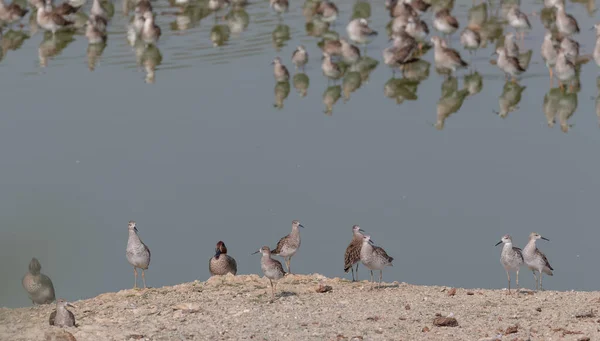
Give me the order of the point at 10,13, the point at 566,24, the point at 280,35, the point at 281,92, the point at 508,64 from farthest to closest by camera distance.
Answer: the point at 10,13
the point at 280,35
the point at 566,24
the point at 508,64
the point at 281,92

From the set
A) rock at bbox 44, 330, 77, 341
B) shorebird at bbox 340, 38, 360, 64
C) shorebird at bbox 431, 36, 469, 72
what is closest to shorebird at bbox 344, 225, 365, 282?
rock at bbox 44, 330, 77, 341

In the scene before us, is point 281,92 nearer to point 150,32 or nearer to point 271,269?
point 150,32

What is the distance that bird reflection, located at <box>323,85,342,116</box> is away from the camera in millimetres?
20188

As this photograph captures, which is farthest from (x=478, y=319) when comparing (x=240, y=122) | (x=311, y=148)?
(x=240, y=122)

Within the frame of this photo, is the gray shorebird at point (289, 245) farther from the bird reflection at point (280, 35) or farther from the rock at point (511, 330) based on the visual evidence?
the bird reflection at point (280, 35)

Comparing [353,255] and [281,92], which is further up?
[281,92]

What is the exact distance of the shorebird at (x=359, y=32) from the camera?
24.6m

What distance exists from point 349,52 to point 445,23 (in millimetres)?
2626

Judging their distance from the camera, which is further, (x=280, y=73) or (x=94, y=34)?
(x=94, y=34)

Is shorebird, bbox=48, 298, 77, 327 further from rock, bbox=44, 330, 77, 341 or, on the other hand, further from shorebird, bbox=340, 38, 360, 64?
shorebird, bbox=340, 38, 360, 64

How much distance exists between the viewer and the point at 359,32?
24734 mm

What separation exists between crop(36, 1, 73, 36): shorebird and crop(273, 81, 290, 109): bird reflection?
7038 millimetres

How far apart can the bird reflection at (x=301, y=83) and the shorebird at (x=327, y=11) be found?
12.8ft

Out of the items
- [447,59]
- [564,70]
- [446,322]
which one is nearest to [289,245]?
[446,322]
